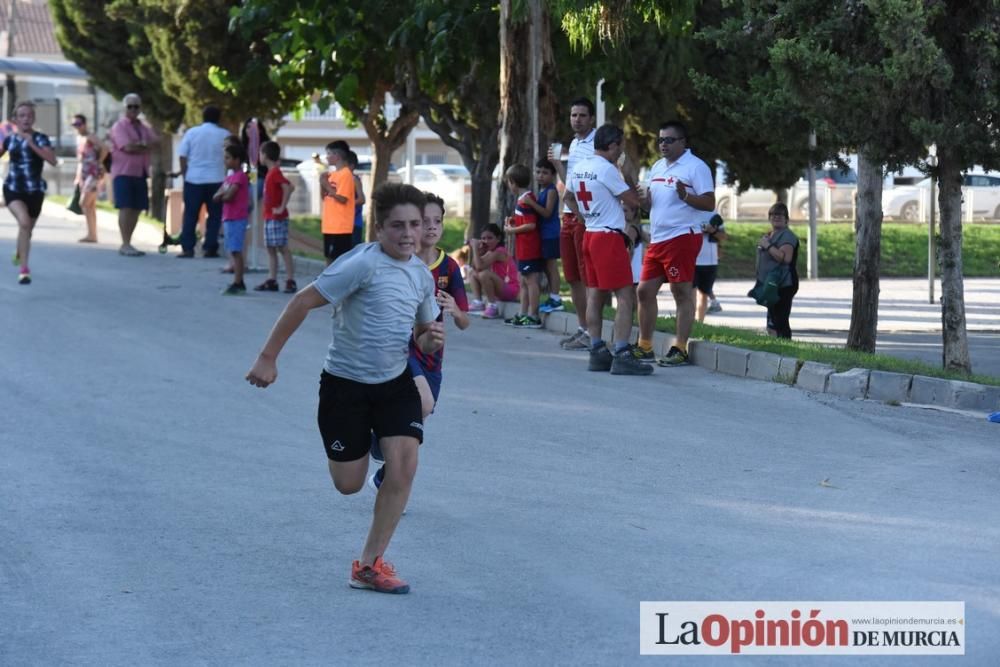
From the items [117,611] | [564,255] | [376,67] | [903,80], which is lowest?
[117,611]

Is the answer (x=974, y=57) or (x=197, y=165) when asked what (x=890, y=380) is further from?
(x=197, y=165)

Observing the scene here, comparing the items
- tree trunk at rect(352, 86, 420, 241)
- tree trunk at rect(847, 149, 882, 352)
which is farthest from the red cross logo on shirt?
tree trunk at rect(352, 86, 420, 241)

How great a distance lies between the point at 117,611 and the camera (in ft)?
19.0

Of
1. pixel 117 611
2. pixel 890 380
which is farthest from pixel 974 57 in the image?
pixel 117 611

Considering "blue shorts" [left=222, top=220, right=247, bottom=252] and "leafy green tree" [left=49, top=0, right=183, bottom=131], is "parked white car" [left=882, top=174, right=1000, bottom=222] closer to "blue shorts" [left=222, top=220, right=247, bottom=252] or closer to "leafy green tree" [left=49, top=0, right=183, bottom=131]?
"leafy green tree" [left=49, top=0, right=183, bottom=131]

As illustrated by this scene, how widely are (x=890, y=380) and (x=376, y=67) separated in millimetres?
14745

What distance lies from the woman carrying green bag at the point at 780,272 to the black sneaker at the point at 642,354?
2.46 m

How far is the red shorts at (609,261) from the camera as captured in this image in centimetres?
1237

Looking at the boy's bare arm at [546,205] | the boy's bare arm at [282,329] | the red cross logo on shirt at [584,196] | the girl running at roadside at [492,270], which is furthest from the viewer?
the girl running at roadside at [492,270]

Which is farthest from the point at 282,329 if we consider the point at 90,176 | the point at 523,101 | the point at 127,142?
the point at 90,176

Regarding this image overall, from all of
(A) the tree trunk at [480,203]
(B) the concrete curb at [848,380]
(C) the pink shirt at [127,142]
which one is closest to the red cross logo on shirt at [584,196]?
(B) the concrete curb at [848,380]

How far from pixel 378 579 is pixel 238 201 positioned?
12674mm

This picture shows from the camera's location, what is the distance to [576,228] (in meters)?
13.7

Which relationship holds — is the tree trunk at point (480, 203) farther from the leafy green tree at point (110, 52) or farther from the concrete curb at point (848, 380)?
the concrete curb at point (848, 380)
